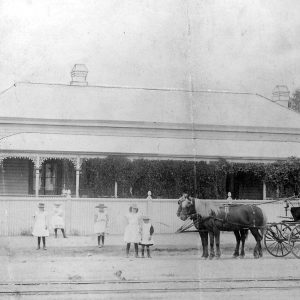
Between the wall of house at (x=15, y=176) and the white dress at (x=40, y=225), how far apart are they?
5.47 m

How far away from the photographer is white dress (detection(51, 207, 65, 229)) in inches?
593

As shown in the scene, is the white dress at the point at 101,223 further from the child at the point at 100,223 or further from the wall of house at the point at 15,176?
the wall of house at the point at 15,176

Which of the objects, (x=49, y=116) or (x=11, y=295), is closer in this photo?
(x=11, y=295)

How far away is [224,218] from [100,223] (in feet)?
10.2

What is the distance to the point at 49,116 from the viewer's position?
2067cm

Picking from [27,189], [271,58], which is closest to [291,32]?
[271,58]

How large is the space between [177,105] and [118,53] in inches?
216

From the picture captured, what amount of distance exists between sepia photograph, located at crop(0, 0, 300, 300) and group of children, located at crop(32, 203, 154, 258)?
0.04 meters

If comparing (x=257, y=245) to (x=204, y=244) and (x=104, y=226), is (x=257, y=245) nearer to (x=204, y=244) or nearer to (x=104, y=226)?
(x=204, y=244)

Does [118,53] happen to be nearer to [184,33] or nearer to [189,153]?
[184,33]

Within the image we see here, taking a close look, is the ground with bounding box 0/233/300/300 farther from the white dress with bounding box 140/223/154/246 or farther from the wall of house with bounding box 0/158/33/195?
the wall of house with bounding box 0/158/33/195

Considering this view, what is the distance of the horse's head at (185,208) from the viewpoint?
41.7 ft

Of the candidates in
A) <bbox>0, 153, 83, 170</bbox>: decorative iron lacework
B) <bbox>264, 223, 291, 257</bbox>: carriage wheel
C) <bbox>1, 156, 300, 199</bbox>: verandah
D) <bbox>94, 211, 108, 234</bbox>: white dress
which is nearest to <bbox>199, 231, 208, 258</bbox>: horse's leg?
<bbox>264, 223, 291, 257</bbox>: carriage wheel

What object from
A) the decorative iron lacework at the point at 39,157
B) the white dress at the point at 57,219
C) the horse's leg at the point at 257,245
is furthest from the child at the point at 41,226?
the horse's leg at the point at 257,245
